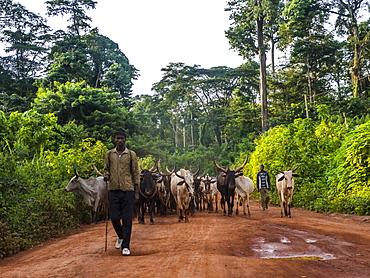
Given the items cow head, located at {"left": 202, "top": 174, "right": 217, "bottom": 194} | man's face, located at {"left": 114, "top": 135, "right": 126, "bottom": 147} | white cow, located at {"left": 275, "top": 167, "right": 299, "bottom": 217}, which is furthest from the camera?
cow head, located at {"left": 202, "top": 174, "right": 217, "bottom": 194}

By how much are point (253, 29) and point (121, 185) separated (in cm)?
2454

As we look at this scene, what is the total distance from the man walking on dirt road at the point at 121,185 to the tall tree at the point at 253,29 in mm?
21707

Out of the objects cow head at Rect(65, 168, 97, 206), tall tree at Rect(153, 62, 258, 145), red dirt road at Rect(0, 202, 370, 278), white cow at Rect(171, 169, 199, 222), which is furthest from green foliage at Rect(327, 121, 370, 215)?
tall tree at Rect(153, 62, 258, 145)

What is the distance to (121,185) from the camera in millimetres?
6410

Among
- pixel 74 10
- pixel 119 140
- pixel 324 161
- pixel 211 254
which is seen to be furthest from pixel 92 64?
pixel 211 254

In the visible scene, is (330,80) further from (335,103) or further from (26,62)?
(26,62)

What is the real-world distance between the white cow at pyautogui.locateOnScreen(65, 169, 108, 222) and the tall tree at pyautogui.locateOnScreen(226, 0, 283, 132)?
1759cm

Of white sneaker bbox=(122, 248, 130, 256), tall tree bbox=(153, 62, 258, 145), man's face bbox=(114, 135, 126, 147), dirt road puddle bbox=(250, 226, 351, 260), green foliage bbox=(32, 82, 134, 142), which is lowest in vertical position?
dirt road puddle bbox=(250, 226, 351, 260)

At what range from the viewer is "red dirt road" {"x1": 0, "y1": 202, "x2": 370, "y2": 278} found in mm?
4719

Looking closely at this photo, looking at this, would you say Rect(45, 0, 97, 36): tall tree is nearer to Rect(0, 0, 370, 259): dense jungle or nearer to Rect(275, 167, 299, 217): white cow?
Rect(0, 0, 370, 259): dense jungle

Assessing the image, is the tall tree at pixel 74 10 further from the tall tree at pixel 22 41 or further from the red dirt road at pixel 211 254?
the red dirt road at pixel 211 254

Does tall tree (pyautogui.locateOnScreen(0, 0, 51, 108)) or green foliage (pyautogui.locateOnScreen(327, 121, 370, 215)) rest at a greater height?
tall tree (pyautogui.locateOnScreen(0, 0, 51, 108))

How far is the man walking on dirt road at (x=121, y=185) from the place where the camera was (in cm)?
639

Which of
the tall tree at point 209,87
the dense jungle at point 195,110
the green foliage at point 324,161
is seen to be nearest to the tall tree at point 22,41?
the dense jungle at point 195,110
